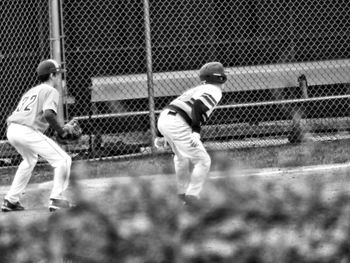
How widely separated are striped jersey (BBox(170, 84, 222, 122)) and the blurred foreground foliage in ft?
18.2

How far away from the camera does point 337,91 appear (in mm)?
9555

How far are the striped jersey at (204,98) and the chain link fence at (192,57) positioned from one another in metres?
1.55

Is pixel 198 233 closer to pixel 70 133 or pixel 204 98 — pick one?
pixel 204 98

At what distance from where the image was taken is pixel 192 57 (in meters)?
9.52

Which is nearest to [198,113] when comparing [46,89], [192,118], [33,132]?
[192,118]

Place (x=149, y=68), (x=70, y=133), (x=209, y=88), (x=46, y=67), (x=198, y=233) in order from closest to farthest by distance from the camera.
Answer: (x=198, y=233) → (x=209, y=88) → (x=70, y=133) → (x=46, y=67) → (x=149, y=68)

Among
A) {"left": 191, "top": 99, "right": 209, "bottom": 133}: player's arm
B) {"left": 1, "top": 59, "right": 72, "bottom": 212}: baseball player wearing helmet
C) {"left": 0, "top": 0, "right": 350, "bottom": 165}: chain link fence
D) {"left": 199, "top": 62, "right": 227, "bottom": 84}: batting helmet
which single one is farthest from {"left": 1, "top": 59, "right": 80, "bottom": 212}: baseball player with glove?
{"left": 0, "top": 0, "right": 350, "bottom": 165}: chain link fence

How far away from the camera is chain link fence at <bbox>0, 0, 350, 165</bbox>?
9156mm

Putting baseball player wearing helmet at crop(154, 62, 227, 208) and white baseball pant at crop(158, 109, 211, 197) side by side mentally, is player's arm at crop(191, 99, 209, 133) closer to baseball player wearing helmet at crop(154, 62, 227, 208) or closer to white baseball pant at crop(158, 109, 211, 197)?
baseball player wearing helmet at crop(154, 62, 227, 208)

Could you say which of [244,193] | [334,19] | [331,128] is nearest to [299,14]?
[334,19]

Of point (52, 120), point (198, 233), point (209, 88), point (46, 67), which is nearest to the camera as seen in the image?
point (198, 233)

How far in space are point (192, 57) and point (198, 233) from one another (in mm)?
8007

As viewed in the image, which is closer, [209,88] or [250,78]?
[209,88]

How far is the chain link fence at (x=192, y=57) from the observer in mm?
9156
